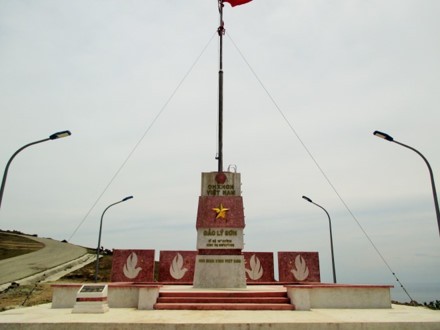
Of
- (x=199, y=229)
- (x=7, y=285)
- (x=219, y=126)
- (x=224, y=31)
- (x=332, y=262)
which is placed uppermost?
(x=224, y=31)

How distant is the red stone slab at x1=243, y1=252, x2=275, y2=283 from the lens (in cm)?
2332

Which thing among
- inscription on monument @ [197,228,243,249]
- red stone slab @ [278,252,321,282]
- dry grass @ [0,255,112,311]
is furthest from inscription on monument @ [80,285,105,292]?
red stone slab @ [278,252,321,282]

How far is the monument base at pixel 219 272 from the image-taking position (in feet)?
58.3

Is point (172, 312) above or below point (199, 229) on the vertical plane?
below

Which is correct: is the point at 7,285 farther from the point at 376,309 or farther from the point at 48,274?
the point at 376,309

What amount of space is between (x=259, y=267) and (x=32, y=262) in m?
30.9

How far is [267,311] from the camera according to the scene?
44.3 feet

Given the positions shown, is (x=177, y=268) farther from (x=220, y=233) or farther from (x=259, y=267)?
(x=220, y=233)

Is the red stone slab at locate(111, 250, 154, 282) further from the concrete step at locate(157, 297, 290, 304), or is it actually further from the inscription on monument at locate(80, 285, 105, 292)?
the inscription on monument at locate(80, 285, 105, 292)

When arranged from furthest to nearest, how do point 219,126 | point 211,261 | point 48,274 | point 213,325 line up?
point 48,274
point 219,126
point 211,261
point 213,325

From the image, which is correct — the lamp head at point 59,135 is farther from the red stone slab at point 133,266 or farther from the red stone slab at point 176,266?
the red stone slab at point 176,266

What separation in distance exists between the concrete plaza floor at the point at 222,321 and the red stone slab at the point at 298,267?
10742mm

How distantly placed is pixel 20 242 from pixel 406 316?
61092mm

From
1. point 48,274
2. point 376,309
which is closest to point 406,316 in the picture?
point 376,309
